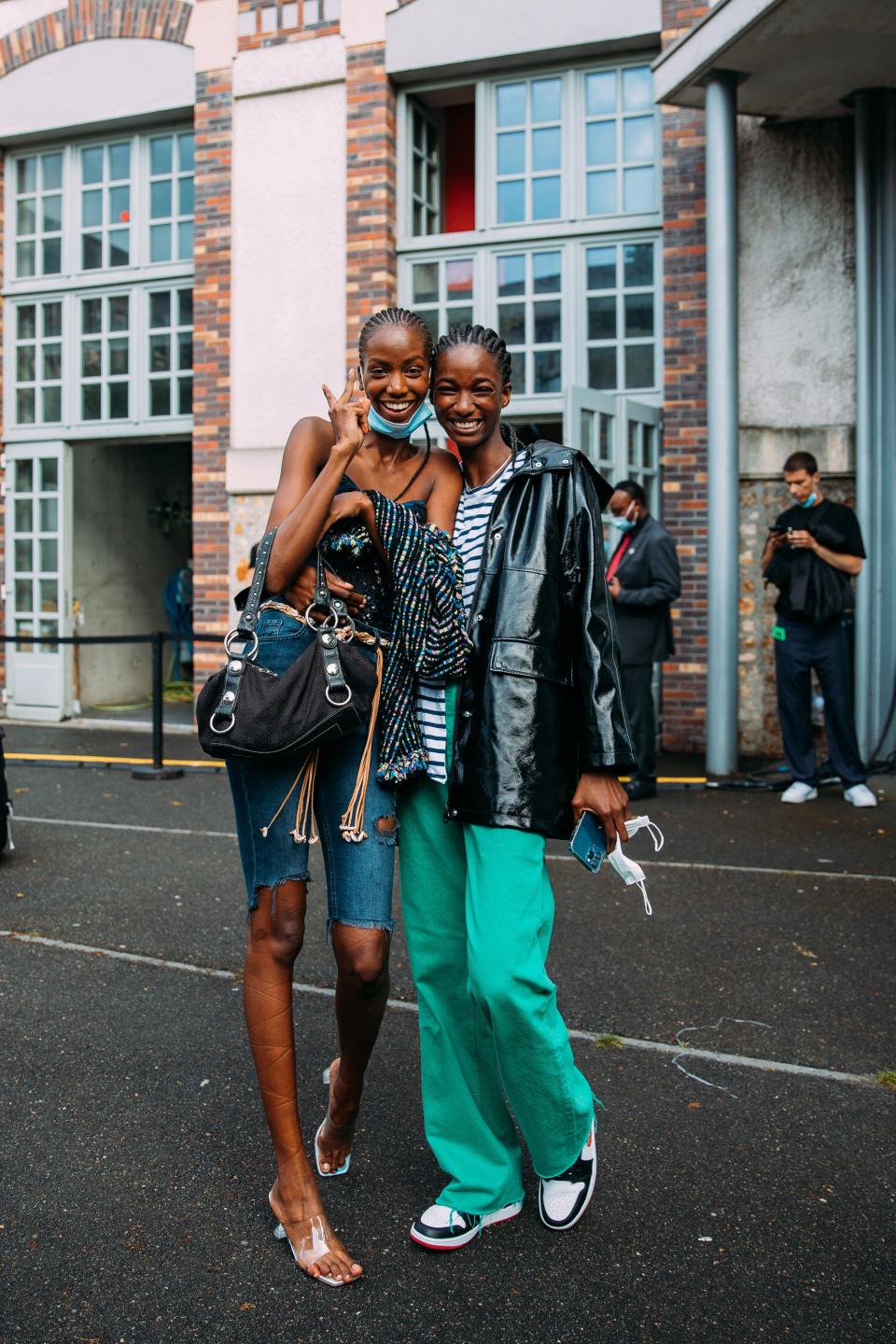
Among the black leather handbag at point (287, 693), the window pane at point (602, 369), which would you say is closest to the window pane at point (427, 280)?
the window pane at point (602, 369)

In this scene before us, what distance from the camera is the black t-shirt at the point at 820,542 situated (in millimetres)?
7957

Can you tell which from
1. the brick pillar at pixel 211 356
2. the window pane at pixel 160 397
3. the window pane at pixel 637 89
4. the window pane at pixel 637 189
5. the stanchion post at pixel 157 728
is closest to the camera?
the stanchion post at pixel 157 728

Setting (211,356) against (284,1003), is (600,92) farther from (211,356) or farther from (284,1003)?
(284,1003)

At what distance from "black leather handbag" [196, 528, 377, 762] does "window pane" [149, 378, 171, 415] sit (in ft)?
33.4

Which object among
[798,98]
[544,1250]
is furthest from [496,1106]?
[798,98]

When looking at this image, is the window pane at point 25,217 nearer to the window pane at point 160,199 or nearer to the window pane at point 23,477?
the window pane at point 160,199

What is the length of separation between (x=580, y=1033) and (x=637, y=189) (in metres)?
8.55

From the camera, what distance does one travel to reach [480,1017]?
2.88 meters

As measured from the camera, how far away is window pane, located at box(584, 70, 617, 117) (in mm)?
10617

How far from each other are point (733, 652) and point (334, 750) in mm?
6984

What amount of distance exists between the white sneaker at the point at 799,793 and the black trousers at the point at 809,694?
0.04 metres

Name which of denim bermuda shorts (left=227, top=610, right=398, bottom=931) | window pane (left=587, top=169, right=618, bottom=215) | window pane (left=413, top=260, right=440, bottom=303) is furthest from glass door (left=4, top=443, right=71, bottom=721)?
denim bermuda shorts (left=227, top=610, right=398, bottom=931)

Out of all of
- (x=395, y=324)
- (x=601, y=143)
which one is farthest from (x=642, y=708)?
(x=395, y=324)

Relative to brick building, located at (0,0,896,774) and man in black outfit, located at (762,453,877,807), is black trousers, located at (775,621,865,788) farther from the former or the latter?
brick building, located at (0,0,896,774)
